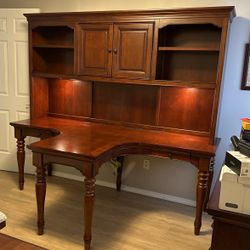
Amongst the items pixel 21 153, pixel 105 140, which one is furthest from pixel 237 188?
pixel 21 153

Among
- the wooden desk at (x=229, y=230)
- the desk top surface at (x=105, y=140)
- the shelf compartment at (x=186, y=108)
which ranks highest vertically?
the shelf compartment at (x=186, y=108)

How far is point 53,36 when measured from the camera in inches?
136

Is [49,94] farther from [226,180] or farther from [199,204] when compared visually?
[226,180]

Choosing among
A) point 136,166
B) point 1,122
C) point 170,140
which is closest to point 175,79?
point 170,140

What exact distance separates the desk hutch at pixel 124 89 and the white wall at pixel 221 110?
6.3 inches

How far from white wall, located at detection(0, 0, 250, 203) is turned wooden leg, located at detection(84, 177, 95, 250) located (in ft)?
4.14

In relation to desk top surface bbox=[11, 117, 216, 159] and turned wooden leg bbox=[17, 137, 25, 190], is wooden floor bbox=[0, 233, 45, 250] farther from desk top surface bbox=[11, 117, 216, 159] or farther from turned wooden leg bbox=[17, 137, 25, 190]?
turned wooden leg bbox=[17, 137, 25, 190]

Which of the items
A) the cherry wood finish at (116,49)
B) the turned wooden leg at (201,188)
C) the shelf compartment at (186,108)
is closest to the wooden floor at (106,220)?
the turned wooden leg at (201,188)

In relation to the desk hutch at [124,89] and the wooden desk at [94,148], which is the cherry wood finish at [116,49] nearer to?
the desk hutch at [124,89]

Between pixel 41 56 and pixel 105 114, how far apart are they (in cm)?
109

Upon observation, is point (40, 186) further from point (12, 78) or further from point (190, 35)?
point (190, 35)

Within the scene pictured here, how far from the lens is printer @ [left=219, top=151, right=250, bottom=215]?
1358 mm

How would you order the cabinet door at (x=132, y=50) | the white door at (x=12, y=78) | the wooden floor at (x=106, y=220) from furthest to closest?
the white door at (x=12, y=78)
the cabinet door at (x=132, y=50)
the wooden floor at (x=106, y=220)

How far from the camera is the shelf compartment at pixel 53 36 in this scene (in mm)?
A: 3328
